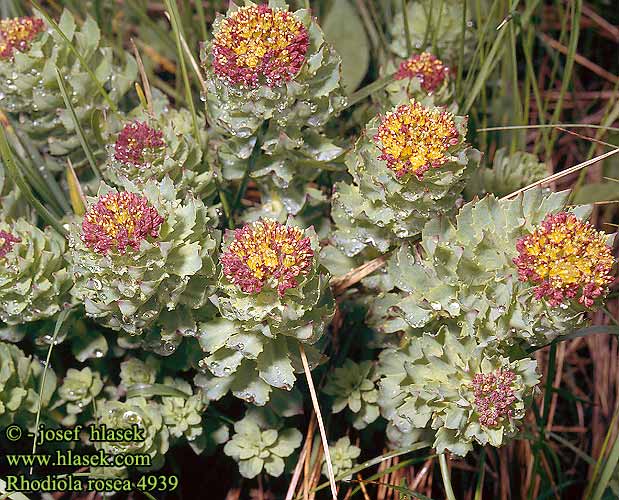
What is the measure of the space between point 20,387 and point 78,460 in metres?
0.32

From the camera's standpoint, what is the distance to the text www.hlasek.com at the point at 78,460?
1979mm

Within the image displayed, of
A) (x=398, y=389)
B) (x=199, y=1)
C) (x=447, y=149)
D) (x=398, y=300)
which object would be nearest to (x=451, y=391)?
(x=398, y=389)

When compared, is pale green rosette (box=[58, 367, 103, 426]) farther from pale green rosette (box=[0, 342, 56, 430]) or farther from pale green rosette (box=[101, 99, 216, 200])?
pale green rosette (box=[101, 99, 216, 200])

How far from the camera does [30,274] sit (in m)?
1.87

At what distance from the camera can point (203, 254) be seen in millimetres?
1735

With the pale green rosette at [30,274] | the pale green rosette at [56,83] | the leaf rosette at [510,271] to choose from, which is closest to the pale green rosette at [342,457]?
the leaf rosette at [510,271]

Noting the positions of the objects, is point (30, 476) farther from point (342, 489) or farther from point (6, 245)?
point (342, 489)

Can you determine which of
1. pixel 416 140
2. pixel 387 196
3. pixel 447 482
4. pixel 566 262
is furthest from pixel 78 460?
pixel 566 262

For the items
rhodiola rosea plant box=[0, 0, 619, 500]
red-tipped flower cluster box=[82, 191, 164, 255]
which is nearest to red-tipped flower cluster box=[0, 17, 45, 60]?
rhodiola rosea plant box=[0, 0, 619, 500]

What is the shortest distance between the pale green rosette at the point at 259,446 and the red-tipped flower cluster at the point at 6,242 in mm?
830

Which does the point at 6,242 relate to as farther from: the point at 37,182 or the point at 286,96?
the point at 286,96

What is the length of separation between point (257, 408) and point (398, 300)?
54cm

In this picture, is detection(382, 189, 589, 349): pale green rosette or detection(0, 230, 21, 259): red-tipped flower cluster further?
detection(0, 230, 21, 259): red-tipped flower cluster

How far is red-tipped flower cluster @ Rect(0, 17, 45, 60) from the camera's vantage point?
207 cm
